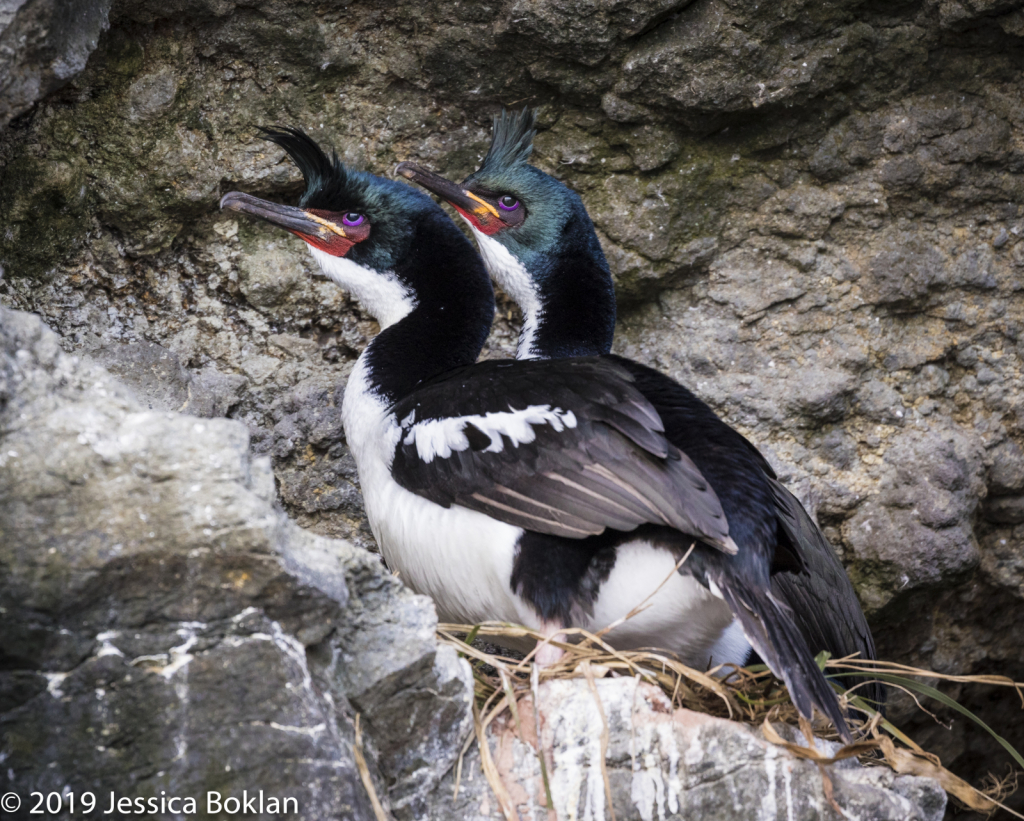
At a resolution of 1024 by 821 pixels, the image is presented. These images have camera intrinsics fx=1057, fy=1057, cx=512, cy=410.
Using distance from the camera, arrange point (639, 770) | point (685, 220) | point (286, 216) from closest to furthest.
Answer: point (639, 770) < point (286, 216) < point (685, 220)

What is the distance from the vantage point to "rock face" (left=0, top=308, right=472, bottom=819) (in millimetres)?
1364

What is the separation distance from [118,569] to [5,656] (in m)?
0.17

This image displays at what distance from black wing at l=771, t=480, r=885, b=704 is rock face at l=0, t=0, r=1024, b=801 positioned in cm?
43

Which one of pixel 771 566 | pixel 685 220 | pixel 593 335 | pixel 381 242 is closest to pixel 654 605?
pixel 771 566

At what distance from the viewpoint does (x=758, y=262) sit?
120 inches

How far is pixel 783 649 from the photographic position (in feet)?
5.91

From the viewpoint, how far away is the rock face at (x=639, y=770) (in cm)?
169

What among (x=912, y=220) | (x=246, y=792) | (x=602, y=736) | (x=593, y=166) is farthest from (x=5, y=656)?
(x=912, y=220)

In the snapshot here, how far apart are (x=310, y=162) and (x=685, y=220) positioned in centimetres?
106

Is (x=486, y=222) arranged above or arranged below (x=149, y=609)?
above

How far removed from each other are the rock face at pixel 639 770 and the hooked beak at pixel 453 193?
147cm

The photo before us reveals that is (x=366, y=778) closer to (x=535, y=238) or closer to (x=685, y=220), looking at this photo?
(x=535, y=238)

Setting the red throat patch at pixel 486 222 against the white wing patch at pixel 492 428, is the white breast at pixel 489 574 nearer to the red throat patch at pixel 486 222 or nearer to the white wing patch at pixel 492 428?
the white wing patch at pixel 492 428

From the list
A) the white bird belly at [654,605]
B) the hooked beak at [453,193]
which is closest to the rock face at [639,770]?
the white bird belly at [654,605]
